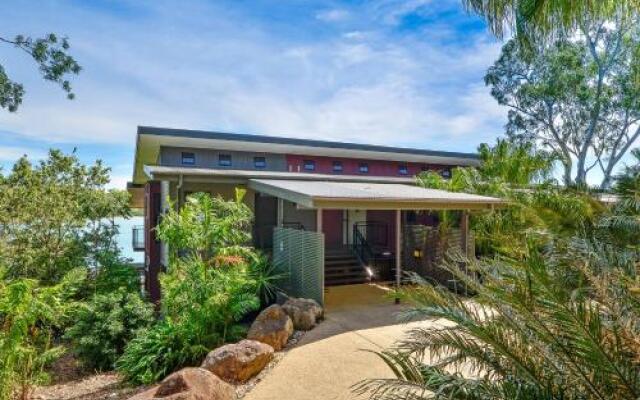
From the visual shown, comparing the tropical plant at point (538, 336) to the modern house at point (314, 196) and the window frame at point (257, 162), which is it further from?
the window frame at point (257, 162)

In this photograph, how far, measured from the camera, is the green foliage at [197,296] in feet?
24.5

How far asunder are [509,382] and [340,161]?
18.4 metres

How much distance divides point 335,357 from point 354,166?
15377 mm

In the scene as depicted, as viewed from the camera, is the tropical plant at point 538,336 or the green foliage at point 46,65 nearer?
the tropical plant at point 538,336

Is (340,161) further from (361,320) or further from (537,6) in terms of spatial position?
(537,6)

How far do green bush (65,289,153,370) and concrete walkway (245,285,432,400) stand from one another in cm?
425

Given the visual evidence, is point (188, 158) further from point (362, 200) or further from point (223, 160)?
point (362, 200)

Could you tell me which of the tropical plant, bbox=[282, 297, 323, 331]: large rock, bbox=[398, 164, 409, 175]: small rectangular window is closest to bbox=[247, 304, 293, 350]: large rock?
bbox=[282, 297, 323, 331]: large rock

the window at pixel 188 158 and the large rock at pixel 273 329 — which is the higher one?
the window at pixel 188 158

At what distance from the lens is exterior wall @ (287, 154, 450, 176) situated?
1989 centimetres

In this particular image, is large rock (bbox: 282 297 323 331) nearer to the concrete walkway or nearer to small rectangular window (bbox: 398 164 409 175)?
the concrete walkway

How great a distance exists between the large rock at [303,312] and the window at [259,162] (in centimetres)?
1111

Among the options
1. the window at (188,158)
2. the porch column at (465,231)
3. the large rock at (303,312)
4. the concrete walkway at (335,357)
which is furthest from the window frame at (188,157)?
the porch column at (465,231)

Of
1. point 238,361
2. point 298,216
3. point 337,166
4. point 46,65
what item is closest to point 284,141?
point 337,166
